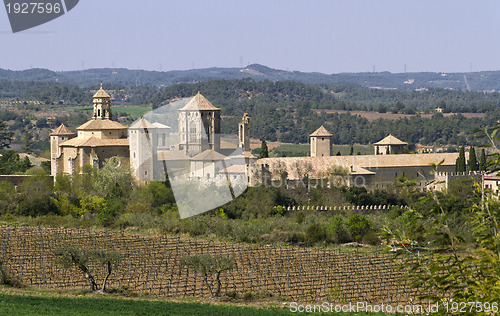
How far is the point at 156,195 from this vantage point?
133 feet

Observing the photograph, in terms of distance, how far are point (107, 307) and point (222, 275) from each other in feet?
23.3

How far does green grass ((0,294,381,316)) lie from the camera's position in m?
17.1

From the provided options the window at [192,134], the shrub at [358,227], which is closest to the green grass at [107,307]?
the shrub at [358,227]

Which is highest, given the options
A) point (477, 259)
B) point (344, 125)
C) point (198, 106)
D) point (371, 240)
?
point (198, 106)

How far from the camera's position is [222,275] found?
24953 mm

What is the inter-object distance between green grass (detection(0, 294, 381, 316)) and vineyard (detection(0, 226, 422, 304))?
7.88 ft

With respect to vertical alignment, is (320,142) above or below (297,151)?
above

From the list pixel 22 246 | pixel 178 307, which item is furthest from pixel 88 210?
pixel 178 307

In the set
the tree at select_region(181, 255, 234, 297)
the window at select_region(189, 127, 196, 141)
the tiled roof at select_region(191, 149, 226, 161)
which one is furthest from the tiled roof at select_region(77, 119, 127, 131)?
the tree at select_region(181, 255, 234, 297)

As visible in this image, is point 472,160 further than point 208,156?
Yes

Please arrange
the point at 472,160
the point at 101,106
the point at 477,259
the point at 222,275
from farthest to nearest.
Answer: the point at 101,106, the point at 472,160, the point at 222,275, the point at 477,259

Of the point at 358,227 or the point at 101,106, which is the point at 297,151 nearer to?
the point at 101,106

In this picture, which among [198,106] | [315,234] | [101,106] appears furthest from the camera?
[101,106]

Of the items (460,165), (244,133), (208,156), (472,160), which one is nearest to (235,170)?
(208,156)
